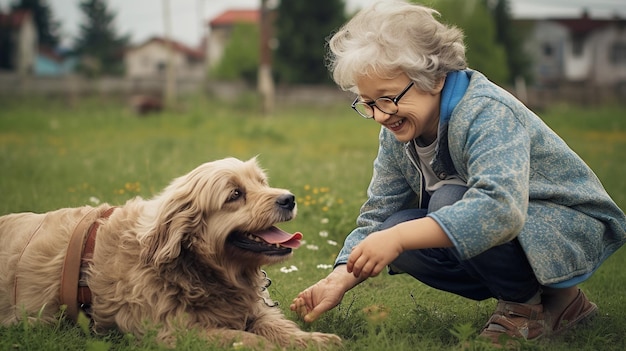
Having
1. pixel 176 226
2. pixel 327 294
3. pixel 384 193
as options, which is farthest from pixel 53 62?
pixel 327 294

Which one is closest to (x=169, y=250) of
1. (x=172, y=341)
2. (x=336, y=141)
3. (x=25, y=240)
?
(x=172, y=341)

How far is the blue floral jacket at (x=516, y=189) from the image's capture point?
10.4 feet

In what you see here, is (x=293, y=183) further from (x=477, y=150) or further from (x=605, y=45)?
(x=605, y=45)

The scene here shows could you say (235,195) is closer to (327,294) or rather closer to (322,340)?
(327,294)

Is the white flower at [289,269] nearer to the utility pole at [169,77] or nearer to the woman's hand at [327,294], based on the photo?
the woman's hand at [327,294]

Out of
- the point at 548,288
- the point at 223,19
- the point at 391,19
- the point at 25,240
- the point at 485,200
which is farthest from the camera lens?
the point at 223,19

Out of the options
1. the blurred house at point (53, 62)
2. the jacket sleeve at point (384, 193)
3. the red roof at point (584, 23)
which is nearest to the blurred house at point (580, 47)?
the red roof at point (584, 23)

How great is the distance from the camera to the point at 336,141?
1602cm

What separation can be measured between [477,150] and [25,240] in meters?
2.53

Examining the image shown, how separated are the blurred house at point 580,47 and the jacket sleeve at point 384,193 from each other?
61700 mm

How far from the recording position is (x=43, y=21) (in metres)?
70.0

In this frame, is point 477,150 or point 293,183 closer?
point 477,150

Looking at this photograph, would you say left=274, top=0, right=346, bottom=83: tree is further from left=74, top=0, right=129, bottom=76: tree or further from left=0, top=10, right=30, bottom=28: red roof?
left=74, top=0, right=129, bottom=76: tree

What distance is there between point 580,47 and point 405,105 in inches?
2681
